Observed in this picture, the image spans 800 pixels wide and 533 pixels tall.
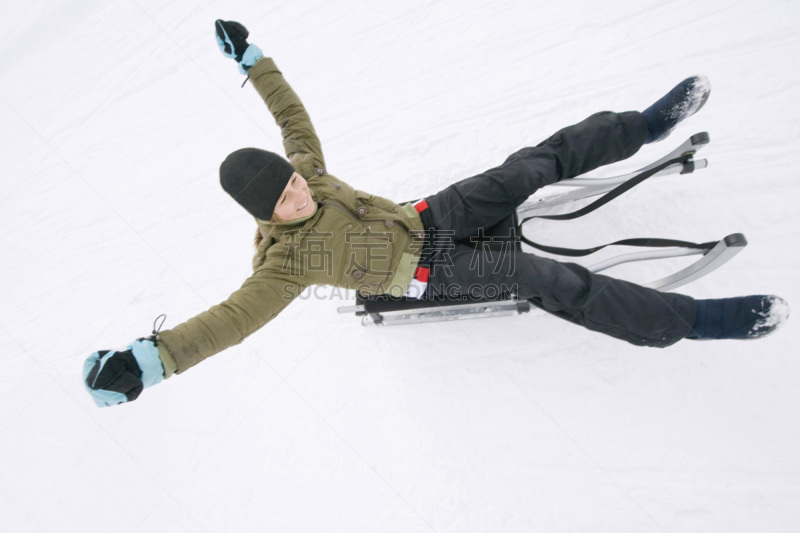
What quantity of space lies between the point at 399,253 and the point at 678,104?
1.20 meters

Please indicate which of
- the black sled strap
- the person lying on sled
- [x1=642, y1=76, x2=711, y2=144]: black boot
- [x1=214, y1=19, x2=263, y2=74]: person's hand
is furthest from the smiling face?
[x1=642, y1=76, x2=711, y2=144]: black boot

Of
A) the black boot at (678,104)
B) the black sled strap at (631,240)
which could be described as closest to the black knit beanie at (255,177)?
the black sled strap at (631,240)

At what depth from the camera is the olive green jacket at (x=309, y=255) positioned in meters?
1.45

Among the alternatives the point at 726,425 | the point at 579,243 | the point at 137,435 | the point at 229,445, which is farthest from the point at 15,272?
the point at 726,425

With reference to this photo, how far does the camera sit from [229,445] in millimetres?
2256

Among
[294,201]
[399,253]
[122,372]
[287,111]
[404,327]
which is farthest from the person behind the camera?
[404,327]

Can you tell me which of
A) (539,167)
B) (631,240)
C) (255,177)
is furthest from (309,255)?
(631,240)

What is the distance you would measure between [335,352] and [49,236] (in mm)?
2297

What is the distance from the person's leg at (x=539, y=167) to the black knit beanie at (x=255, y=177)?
658mm

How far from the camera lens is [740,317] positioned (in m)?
1.51

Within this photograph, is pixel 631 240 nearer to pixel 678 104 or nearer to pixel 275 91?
pixel 678 104

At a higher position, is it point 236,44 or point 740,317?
point 236,44

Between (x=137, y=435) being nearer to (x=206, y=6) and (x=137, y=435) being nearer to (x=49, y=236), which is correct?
(x=49, y=236)

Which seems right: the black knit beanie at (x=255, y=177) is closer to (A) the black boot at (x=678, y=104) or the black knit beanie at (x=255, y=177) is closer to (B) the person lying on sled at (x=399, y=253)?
(B) the person lying on sled at (x=399, y=253)
